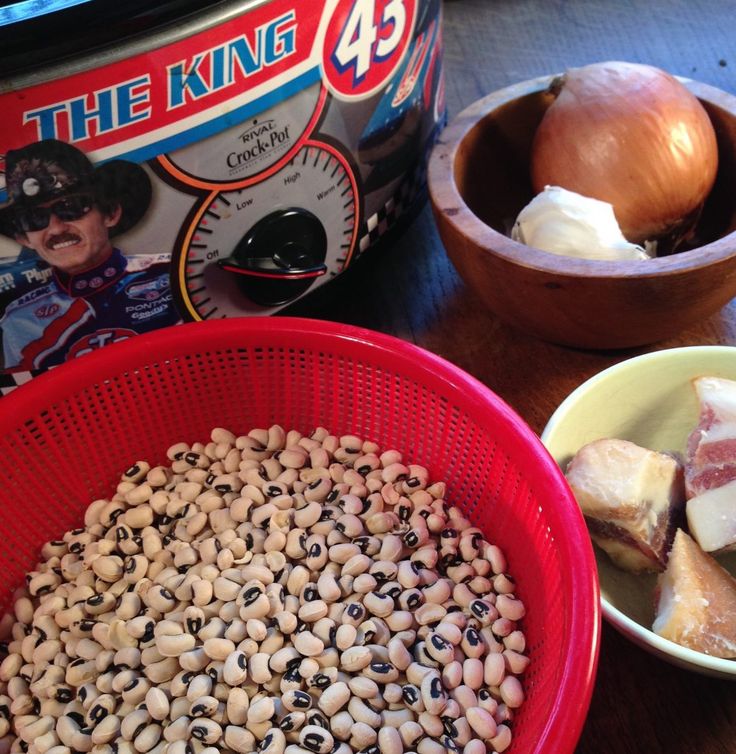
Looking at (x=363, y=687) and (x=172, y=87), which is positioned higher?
(x=172, y=87)

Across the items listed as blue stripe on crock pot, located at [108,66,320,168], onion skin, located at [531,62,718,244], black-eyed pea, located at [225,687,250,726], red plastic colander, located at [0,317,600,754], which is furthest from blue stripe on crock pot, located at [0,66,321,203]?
black-eyed pea, located at [225,687,250,726]

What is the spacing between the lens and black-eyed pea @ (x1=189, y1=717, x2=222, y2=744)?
518 millimetres

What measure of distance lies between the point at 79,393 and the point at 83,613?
0.16 meters

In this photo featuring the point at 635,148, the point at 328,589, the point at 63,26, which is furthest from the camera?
the point at 635,148

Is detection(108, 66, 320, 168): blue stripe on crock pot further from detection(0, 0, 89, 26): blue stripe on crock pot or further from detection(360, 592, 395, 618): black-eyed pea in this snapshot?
detection(360, 592, 395, 618): black-eyed pea

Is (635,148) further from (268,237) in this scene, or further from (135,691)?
(135,691)

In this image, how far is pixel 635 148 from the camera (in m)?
0.69

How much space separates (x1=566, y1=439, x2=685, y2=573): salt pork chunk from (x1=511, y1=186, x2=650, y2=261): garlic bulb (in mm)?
170

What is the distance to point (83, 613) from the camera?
1.96ft

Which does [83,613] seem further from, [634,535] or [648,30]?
[648,30]

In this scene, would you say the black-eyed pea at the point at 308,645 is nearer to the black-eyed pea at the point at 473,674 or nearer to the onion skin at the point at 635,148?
the black-eyed pea at the point at 473,674

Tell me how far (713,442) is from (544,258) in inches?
7.3

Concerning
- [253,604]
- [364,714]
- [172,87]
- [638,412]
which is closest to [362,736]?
[364,714]

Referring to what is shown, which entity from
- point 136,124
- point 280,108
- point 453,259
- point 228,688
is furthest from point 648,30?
point 228,688
